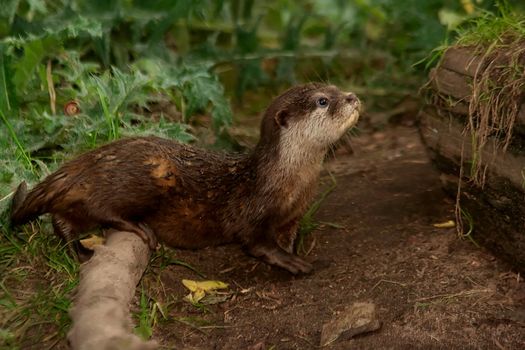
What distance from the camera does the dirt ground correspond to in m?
3.29

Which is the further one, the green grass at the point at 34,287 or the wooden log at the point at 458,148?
the wooden log at the point at 458,148

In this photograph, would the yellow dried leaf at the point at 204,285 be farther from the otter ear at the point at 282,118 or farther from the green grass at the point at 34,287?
the otter ear at the point at 282,118

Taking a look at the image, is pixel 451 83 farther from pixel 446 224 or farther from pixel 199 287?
pixel 199 287

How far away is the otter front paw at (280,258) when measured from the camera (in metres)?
3.96

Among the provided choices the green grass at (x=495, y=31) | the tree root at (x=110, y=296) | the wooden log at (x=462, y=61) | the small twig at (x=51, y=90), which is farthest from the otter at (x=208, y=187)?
the small twig at (x=51, y=90)

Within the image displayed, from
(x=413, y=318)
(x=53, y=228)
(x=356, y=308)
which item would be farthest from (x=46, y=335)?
(x=413, y=318)

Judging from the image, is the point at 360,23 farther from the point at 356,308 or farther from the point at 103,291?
the point at 103,291

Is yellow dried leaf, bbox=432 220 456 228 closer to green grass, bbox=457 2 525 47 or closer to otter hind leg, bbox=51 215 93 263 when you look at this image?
green grass, bbox=457 2 525 47

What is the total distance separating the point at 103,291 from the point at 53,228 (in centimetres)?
106

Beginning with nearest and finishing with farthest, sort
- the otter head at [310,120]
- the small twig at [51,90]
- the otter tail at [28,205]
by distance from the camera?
the otter tail at [28,205], the otter head at [310,120], the small twig at [51,90]

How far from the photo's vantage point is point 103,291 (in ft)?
9.25

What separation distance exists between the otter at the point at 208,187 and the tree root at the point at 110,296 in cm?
21

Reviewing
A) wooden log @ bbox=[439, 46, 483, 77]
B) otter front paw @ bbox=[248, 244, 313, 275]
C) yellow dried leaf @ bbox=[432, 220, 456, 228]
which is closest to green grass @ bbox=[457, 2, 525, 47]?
wooden log @ bbox=[439, 46, 483, 77]

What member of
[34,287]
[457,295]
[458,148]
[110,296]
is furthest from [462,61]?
[34,287]
